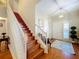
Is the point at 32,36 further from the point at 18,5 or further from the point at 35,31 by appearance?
the point at 18,5

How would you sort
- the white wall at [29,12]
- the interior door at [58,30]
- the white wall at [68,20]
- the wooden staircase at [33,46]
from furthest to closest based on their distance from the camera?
the interior door at [58,30] < the white wall at [68,20] < the white wall at [29,12] < the wooden staircase at [33,46]

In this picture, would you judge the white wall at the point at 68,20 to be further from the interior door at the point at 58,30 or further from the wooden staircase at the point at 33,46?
the wooden staircase at the point at 33,46

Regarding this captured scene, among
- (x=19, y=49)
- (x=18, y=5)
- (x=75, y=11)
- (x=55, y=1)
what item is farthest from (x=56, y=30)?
(x=19, y=49)

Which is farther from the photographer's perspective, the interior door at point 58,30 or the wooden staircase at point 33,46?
the interior door at point 58,30

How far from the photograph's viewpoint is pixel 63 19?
1130 centimetres

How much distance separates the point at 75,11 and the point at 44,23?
328cm

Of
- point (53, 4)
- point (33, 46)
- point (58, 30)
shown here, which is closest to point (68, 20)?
point (58, 30)

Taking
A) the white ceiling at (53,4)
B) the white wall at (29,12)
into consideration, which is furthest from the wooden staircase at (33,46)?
the white ceiling at (53,4)

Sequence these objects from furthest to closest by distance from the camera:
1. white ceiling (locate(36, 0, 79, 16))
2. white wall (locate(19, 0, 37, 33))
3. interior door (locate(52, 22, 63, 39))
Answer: interior door (locate(52, 22, 63, 39)) → white ceiling (locate(36, 0, 79, 16)) → white wall (locate(19, 0, 37, 33))

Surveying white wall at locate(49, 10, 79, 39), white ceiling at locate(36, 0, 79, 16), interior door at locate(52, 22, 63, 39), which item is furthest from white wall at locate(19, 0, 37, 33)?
interior door at locate(52, 22, 63, 39)

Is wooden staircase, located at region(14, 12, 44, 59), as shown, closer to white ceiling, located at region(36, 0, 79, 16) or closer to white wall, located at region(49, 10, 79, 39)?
white ceiling, located at region(36, 0, 79, 16)

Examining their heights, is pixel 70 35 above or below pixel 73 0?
below

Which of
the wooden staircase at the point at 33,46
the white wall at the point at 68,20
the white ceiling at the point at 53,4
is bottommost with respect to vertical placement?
the wooden staircase at the point at 33,46

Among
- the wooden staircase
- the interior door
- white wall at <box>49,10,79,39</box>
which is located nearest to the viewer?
the wooden staircase
